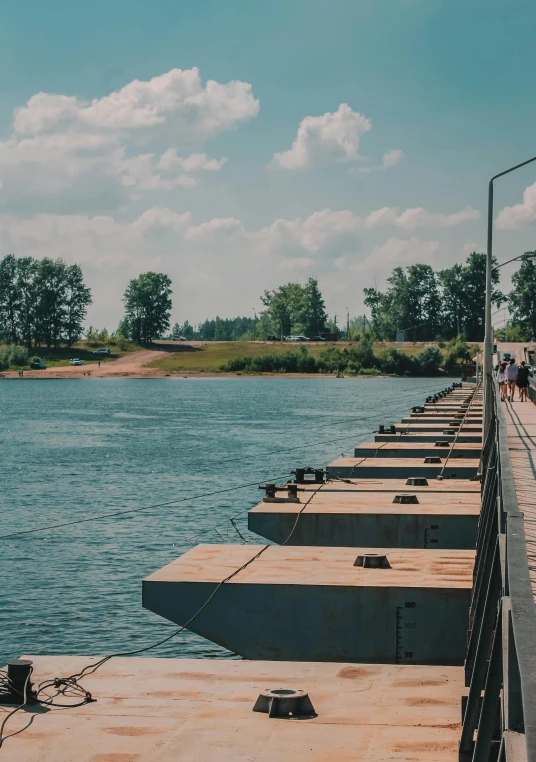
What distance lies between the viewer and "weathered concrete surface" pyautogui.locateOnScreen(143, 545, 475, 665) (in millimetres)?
12641

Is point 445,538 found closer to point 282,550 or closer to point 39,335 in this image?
point 282,550

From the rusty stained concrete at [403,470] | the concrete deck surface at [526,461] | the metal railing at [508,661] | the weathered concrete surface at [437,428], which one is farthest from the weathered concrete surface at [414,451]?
the metal railing at [508,661]

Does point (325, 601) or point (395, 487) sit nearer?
point (325, 601)

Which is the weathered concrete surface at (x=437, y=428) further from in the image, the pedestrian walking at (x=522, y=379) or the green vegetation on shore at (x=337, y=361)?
the green vegetation on shore at (x=337, y=361)

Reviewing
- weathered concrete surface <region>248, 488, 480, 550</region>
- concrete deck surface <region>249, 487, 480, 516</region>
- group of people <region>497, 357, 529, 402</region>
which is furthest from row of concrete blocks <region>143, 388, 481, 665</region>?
group of people <region>497, 357, 529, 402</region>

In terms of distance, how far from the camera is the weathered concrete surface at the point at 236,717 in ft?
26.8

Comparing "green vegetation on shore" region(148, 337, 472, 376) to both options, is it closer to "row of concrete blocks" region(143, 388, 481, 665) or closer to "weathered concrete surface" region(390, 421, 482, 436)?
"weathered concrete surface" region(390, 421, 482, 436)

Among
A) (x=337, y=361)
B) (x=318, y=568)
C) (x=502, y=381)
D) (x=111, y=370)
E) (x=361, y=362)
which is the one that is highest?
(x=502, y=381)

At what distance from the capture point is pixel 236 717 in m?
8.92

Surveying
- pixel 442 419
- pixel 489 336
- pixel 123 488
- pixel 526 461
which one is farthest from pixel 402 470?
pixel 442 419

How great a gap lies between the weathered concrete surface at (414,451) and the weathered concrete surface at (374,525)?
11.8 m

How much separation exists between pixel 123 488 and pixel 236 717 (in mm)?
33690

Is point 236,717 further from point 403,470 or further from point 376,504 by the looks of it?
point 403,470

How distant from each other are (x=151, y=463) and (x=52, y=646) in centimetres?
3243
